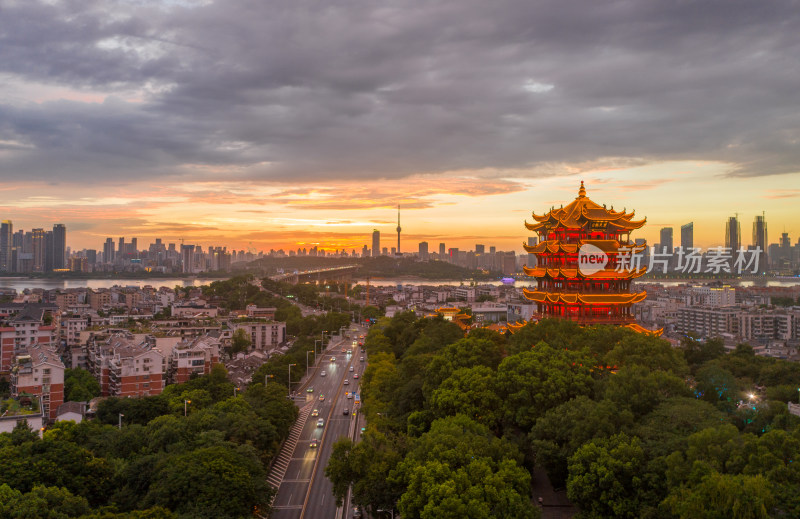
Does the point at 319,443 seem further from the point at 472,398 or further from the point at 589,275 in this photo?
the point at 589,275

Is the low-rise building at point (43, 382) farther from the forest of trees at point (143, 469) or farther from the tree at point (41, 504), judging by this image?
the tree at point (41, 504)

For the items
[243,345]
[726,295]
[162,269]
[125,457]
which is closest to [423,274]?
[162,269]

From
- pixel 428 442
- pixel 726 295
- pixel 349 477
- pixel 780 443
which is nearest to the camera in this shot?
pixel 780 443

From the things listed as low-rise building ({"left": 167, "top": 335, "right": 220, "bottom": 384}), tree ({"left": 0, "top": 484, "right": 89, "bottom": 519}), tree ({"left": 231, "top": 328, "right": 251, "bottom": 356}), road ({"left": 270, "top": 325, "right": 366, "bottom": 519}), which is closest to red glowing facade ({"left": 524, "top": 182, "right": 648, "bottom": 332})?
road ({"left": 270, "top": 325, "right": 366, "bottom": 519})

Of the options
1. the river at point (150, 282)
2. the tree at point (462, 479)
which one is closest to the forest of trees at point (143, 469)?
the tree at point (462, 479)

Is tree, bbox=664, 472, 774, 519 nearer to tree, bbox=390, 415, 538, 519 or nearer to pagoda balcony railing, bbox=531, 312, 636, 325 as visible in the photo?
tree, bbox=390, 415, 538, 519

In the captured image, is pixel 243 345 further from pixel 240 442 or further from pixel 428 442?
pixel 428 442

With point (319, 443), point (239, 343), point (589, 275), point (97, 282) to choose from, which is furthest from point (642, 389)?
point (97, 282)
